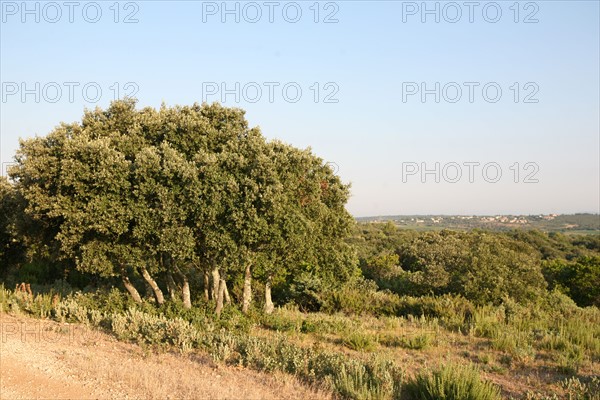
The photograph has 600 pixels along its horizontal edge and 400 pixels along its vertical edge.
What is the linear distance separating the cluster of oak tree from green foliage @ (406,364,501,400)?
255 inches

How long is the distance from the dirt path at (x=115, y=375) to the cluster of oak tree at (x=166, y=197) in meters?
3.80

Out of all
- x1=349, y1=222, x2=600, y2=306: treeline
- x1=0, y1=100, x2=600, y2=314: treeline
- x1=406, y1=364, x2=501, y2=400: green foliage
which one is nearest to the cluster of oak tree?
x1=0, y1=100, x2=600, y2=314: treeline

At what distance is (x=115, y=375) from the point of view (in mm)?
7777

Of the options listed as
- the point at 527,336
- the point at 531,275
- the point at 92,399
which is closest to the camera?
the point at 92,399

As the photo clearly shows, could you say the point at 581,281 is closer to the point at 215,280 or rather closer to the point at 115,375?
the point at 215,280

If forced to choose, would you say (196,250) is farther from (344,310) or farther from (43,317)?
(344,310)

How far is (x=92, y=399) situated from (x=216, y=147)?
31.3 feet

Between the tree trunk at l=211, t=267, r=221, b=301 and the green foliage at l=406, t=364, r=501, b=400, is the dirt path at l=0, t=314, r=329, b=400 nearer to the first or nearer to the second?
the green foliage at l=406, t=364, r=501, b=400

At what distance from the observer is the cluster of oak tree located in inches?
499

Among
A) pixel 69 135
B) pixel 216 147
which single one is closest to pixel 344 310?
pixel 216 147

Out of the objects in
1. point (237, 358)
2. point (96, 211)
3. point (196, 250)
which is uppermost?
point (96, 211)

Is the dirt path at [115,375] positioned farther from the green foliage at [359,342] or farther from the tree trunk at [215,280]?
the tree trunk at [215,280]

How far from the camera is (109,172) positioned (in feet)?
41.3

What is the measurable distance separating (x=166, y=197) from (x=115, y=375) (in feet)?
19.3
